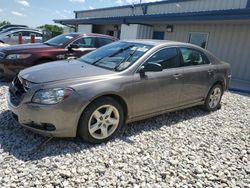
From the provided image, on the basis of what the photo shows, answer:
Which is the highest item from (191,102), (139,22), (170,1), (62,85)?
(170,1)

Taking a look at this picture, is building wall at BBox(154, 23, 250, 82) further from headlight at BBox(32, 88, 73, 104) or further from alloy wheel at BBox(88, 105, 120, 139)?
headlight at BBox(32, 88, 73, 104)

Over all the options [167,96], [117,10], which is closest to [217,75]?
[167,96]

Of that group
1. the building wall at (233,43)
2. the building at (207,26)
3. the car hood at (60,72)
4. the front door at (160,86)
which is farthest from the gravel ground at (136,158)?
the building wall at (233,43)

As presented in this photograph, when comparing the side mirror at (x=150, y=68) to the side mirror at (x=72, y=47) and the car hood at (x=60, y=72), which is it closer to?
the car hood at (x=60, y=72)

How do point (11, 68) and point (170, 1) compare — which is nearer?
point (11, 68)

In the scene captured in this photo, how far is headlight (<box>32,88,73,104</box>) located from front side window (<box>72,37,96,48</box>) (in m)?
4.49

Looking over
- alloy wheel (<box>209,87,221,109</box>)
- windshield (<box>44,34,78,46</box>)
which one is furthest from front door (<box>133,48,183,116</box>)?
windshield (<box>44,34,78,46</box>)

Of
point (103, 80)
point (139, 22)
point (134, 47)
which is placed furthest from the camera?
point (139, 22)

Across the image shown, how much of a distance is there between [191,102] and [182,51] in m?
1.06

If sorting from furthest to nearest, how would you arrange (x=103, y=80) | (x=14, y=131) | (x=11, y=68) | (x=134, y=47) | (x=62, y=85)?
1. (x=11, y=68)
2. (x=134, y=47)
3. (x=14, y=131)
4. (x=103, y=80)
5. (x=62, y=85)

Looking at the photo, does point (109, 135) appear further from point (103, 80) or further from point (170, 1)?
point (170, 1)

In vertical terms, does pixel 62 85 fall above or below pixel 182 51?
below

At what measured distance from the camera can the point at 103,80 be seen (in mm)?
3604

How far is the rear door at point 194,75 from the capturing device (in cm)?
480
